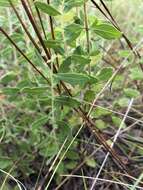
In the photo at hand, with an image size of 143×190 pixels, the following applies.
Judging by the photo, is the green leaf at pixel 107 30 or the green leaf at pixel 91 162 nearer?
the green leaf at pixel 107 30

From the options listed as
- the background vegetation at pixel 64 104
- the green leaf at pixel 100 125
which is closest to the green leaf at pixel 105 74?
the background vegetation at pixel 64 104

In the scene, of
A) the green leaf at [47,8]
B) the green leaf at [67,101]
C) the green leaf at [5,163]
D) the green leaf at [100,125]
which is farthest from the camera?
the green leaf at [100,125]

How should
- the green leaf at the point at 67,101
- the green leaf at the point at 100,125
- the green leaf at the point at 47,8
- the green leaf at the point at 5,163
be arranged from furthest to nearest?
the green leaf at the point at 100,125, the green leaf at the point at 5,163, the green leaf at the point at 67,101, the green leaf at the point at 47,8

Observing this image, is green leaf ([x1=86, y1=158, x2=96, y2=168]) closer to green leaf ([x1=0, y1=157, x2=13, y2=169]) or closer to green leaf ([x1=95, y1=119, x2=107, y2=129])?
green leaf ([x1=95, y1=119, x2=107, y2=129])

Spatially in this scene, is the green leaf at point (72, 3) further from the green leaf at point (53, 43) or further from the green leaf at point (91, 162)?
the green leaf at point (91, 162)

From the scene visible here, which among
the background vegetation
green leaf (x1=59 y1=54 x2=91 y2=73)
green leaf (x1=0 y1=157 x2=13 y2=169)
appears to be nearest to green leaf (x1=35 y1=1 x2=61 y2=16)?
the background vegetation

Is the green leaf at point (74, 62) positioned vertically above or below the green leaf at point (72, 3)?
below

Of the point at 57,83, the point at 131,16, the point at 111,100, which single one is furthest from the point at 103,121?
the point at 131,16
